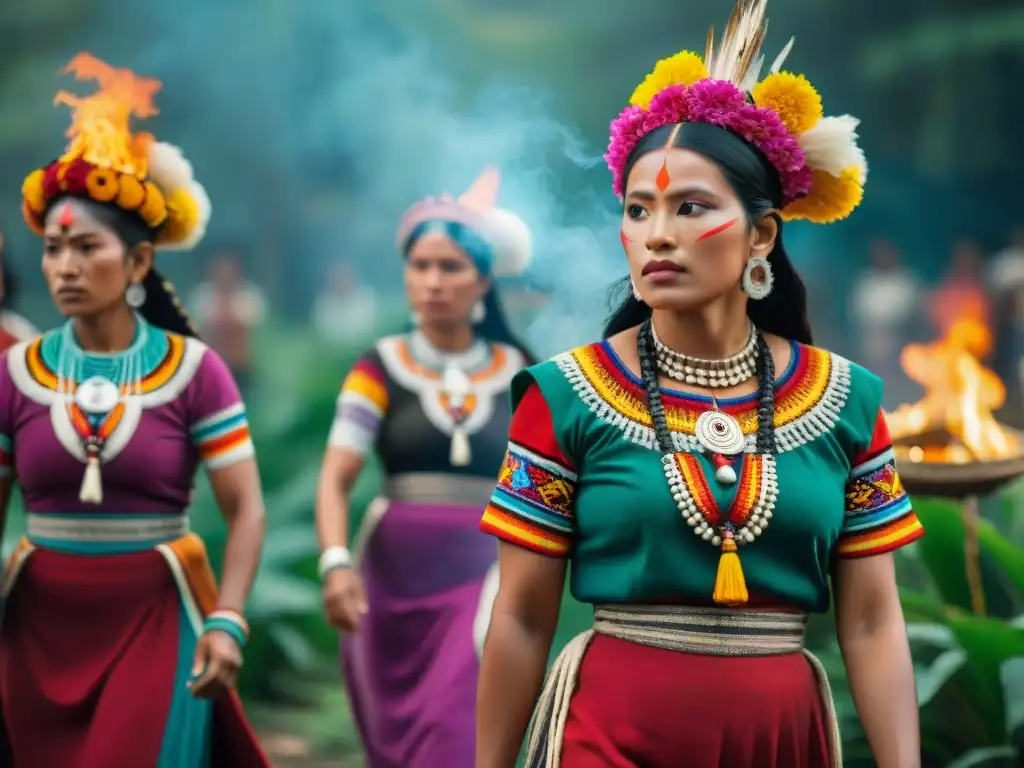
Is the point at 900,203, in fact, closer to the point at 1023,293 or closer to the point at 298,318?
the point at 1023,293

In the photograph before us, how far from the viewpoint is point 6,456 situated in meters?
3.73

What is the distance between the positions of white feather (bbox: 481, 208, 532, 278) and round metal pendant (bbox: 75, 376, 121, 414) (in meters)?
1.72

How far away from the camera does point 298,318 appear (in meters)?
7.51

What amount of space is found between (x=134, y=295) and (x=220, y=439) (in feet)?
1.59

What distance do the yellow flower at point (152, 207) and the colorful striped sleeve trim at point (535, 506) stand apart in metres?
1.88

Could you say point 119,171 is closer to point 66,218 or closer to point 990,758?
point 66,218

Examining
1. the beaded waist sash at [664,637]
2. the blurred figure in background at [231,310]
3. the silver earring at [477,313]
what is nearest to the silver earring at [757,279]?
the beaded waist sash at [664,637]

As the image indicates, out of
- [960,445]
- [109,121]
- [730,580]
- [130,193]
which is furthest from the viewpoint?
[960,445]

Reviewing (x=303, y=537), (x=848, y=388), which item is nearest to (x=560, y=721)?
(x=848, y=388)

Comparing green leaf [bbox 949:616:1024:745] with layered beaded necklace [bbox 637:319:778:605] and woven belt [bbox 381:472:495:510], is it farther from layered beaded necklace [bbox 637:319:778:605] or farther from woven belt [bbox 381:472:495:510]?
layered beaded necklace [bbox 637:319:778:605]

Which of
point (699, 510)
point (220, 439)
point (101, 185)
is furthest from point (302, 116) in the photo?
point (699, 510)

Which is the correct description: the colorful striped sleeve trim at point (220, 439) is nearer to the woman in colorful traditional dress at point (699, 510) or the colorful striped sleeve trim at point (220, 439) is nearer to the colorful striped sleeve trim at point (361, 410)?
the colorful striped sleeve trim at point (361, 410)

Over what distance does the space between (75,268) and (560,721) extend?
1999 mm

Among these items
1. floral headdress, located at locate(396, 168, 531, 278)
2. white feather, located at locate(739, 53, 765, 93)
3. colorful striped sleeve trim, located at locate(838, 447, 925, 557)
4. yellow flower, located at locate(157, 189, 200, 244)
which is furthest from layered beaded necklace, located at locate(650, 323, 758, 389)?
floral headdress, located at locate(396, 168, 531, 278)
